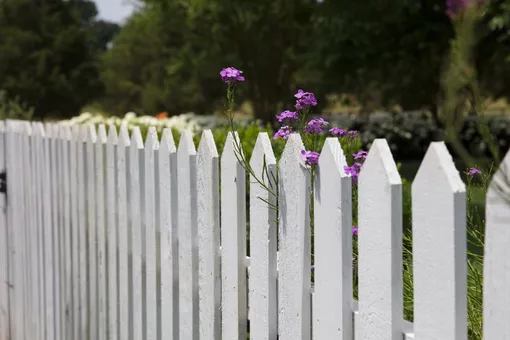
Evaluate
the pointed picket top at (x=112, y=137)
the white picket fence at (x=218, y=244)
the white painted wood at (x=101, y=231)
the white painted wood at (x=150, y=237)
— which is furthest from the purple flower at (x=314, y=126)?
the white painted wood at (x=101, y=231)

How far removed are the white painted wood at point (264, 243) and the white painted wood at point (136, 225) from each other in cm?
92

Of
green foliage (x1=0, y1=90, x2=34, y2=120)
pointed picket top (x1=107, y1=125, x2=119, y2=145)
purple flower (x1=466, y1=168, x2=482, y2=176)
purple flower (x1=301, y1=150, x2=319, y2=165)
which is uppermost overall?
green foliage (x1=0, y1=90, x2=34, y2=120)

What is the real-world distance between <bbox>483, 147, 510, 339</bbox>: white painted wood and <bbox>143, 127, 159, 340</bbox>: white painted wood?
5.60ft

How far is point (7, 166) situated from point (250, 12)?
15020 mm

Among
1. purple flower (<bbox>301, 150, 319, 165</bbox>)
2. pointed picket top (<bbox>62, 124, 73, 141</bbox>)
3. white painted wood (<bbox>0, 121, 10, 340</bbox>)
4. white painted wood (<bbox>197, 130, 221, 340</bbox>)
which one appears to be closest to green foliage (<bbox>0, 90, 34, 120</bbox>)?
white painted wood (<bbox>0, 121, 10, 340</bbox>)

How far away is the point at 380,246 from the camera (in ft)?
5.12

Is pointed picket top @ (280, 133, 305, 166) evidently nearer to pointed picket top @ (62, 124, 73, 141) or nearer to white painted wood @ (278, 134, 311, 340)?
white painted wood @ (278, 134, 311, 340)

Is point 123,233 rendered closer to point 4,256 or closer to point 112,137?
point 112,137

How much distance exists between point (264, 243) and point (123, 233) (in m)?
1.20

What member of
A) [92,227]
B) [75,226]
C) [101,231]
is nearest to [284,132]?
[101,231]

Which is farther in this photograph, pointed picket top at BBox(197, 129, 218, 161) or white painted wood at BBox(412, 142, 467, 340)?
pointed picket top at BBox(197, 129, 218, 161)

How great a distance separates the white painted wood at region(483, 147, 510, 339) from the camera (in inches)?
49.8

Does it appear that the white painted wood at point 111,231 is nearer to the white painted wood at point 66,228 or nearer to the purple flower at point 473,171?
the white painted wood at point 66,228

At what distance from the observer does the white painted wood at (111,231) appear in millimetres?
3227
